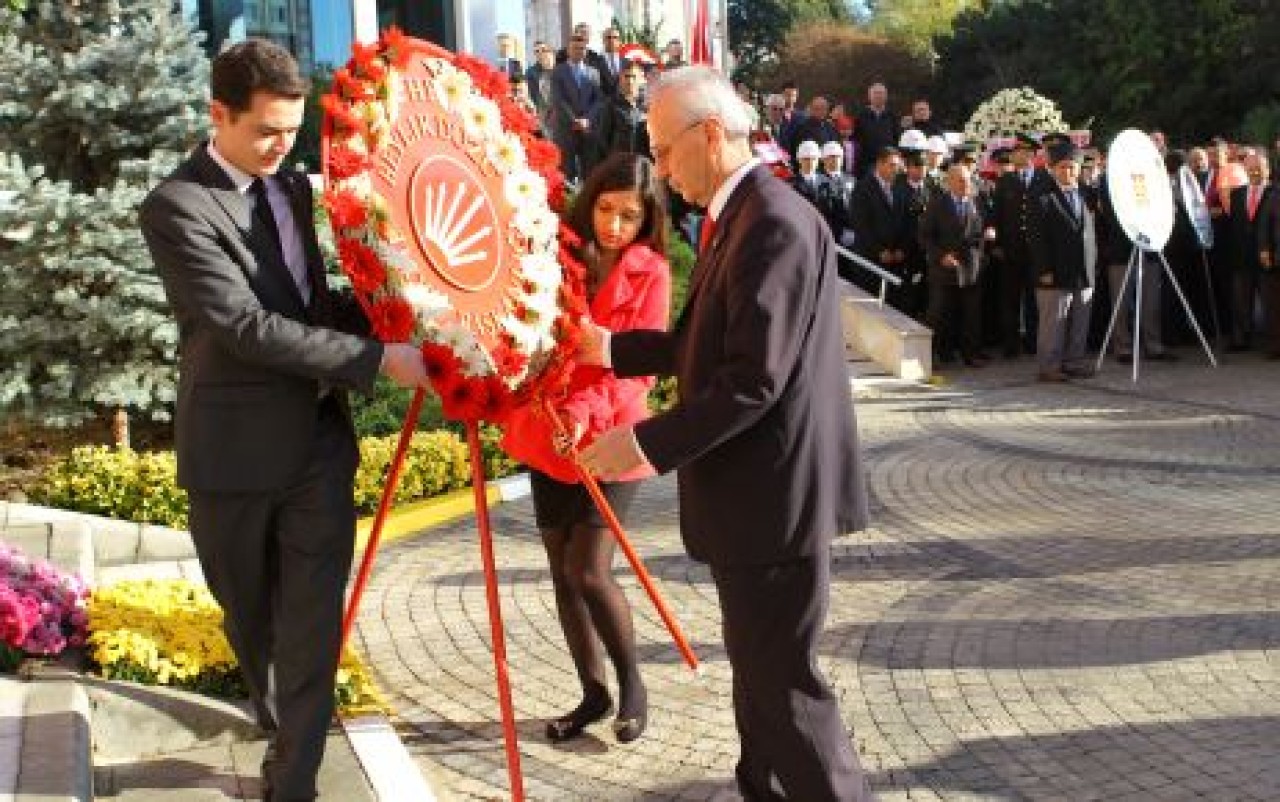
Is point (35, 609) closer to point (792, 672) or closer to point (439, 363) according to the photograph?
point (439, 363)

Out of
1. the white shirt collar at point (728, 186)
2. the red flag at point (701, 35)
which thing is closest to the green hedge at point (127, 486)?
the white shirt collar at point (728, 186)

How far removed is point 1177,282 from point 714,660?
39.6 ft

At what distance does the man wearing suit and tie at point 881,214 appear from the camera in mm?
16312

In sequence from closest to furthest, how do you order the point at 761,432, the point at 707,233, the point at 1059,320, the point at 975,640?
the point at 761,432 → the point at 707,233 → the point at 975,640 → the point at 1059,320

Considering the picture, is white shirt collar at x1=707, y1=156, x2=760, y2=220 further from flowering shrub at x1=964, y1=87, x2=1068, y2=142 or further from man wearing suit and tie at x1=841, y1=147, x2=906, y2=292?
flowering shrub at x1=964, y1=87, x2=1068, y2=142

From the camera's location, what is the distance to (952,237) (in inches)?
618

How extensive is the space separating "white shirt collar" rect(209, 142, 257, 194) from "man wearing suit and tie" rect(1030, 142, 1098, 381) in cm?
1176

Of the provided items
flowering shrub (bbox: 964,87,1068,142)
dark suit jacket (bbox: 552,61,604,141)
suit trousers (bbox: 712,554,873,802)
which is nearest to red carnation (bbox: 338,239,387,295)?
suit trousers (bbox: 712,554,873,802)

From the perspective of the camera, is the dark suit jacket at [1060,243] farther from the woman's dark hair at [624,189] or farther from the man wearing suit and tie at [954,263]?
the woman's dark hair at [624,189]

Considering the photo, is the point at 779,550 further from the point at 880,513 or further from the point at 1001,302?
the point at 1001,302

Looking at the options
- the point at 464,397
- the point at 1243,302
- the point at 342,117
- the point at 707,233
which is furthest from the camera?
the point at 1243,302

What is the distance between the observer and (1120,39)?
39438mm

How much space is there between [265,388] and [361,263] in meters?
0.46

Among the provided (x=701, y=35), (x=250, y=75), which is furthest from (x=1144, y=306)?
(x=250, y=75)
